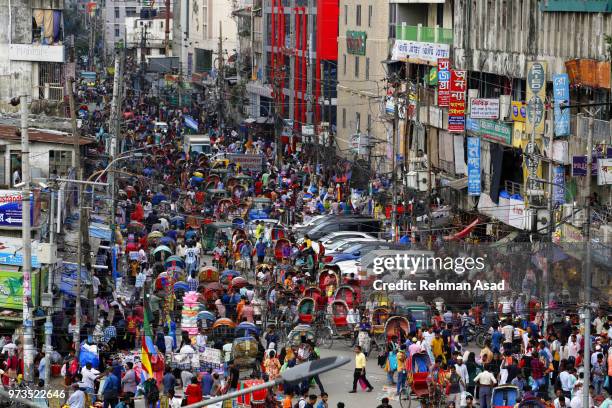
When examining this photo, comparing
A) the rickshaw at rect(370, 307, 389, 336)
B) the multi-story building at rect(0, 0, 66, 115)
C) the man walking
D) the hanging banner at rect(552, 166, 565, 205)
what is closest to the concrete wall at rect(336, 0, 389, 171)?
the multi-story building at rect(0, 0, 66, 115)

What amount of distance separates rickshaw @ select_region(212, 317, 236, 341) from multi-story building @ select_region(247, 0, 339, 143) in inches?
1770

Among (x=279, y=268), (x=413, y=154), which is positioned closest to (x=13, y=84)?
(x=413, y=154)

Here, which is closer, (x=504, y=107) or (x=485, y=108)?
(x=485, y=108)

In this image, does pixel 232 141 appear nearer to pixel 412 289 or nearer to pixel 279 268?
pixel 279 268

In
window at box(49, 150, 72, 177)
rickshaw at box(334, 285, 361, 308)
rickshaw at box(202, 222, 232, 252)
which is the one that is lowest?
rickshaw at box(202, 222, 232, 252)

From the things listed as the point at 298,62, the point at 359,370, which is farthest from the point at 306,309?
the point at 298,62

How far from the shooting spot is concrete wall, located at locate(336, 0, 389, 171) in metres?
71.2

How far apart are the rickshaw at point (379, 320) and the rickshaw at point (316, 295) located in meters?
2.04

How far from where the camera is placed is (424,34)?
6334 centimetres

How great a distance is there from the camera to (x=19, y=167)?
51719 mm

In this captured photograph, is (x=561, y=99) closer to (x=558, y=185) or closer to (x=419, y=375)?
(x=558, y=185)

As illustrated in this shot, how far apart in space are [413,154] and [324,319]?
28.1 meters

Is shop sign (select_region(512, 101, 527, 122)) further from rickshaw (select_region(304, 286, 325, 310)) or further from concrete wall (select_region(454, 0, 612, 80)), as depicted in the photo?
rickshaw (select_region(304, 286, 325, 310))

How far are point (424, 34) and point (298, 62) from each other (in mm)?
22803
